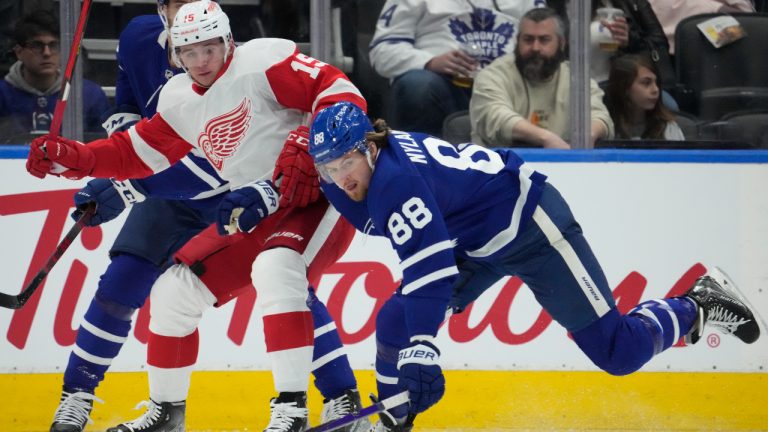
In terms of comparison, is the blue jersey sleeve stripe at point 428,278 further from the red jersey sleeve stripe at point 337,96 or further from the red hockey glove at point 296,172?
the red jersey sleeve stripe at point 337,96

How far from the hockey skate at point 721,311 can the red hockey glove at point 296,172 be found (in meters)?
1.28

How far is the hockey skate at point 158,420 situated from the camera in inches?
139

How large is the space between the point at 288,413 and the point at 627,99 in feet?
6.81

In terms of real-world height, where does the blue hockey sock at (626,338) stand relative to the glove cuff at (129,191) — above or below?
below

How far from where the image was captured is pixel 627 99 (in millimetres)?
4680

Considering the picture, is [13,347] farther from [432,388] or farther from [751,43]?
[751,43]

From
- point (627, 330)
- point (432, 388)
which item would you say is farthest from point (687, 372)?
point (432, 388)

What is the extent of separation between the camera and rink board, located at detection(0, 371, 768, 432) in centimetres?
446

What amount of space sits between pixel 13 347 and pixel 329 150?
6.47 feet

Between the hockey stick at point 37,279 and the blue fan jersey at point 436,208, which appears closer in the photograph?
the blue fan jersey at point 436,208

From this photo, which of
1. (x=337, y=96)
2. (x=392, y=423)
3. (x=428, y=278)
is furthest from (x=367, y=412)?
(x=337, y=96)

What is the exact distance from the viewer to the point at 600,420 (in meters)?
4.46

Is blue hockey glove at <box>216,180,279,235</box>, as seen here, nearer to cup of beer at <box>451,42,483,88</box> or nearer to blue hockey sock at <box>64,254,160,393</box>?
blue hockey sock at <box>64,254,160,393</box>

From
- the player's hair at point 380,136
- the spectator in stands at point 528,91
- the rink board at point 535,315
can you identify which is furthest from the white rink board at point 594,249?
the player's hair at point 380,136
